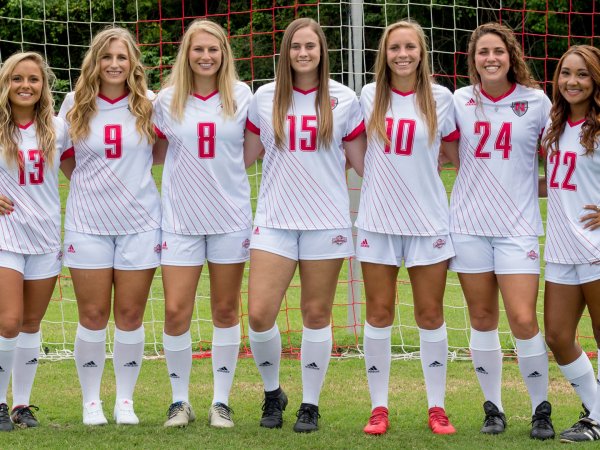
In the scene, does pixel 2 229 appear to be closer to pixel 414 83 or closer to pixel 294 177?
pixel 294 177

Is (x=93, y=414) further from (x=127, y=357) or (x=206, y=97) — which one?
(x=206, y=97)

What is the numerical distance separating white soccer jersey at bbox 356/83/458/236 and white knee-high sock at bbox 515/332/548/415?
2.20 feet

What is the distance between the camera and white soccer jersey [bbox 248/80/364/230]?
4.98 meters

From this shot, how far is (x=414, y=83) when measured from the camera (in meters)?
4.99

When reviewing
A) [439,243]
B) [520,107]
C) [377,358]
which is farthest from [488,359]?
[520,107]

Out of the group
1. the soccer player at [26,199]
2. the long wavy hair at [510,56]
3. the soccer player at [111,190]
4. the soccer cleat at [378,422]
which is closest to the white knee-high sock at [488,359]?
the soccer cleat at [378,422]

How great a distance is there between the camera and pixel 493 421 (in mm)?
5137

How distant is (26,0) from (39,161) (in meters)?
10.2

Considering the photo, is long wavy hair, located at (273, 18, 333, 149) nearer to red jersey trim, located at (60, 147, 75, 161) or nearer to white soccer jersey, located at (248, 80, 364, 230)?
white soccer jersey, located at (248, 80, 364, 230)

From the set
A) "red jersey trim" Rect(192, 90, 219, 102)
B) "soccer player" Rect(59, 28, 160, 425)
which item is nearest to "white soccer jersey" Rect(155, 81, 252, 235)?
"red jersey trim" Rect(192, 90, 219, 102)

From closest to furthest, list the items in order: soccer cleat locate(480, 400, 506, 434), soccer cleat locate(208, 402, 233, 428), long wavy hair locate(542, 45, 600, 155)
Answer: long wavy hair locate(542, 45, 600, 155) → soccer cleat locate(480, 400, 506, 434) → soccer cleat locate(208, 402, 233, 428)

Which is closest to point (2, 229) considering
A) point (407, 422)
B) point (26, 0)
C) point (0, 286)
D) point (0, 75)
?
point (0, 286)

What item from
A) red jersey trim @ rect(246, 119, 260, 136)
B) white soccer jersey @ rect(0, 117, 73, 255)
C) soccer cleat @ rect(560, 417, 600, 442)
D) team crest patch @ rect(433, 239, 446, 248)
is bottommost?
soccer cleat @ rect(560, 417, 600, 442)

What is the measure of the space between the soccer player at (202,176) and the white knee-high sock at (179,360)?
0.03 m
